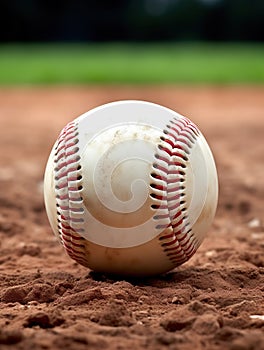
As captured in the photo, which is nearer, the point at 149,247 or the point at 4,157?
the point at 149,247

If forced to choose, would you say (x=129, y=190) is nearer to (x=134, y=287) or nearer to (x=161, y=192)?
(x=161, y=192)

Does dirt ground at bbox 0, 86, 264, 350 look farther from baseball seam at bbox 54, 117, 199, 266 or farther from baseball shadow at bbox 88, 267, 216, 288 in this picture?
baseball seam at bbox 54, 117, 199, 266

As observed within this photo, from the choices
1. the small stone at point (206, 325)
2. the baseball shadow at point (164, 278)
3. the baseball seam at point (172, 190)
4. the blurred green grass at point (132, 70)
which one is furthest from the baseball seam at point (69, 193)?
the blurred green grass at point (132, 70)

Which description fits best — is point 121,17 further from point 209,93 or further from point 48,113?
point 48,113

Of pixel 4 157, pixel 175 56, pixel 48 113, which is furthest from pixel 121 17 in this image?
pixel 4 157

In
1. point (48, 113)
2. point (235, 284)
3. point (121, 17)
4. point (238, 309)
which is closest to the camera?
point (238, 309)

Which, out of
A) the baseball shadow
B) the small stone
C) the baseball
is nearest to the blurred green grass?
the baseball shadow

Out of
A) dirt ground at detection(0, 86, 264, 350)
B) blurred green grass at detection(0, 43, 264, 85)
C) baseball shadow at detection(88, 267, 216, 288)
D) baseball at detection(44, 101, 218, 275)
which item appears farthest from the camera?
blurred green grass at detection(0, 43, 264, 85)
